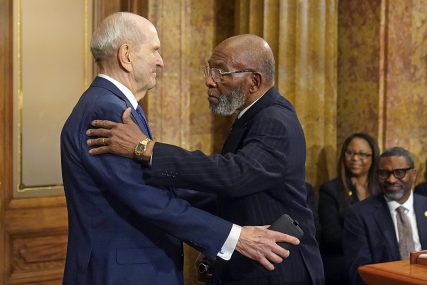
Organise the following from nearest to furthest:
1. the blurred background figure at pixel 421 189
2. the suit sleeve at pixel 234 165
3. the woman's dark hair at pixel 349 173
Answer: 1. the suit sleeve at pixel 234 165
2. the woman's dark hair at pixel 349 173
3. the blurred background figure at pixel 421 189

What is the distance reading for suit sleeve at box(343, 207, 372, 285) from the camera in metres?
3.80

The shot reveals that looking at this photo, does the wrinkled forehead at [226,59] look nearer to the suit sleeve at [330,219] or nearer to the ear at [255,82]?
the ear at [255,82]

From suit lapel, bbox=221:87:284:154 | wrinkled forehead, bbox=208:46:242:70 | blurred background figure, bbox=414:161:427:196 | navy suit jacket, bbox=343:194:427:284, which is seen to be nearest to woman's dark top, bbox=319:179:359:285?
Answer: blurred background figure, bbox=414:161:427:196

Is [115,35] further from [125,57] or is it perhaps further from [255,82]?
[255,82]

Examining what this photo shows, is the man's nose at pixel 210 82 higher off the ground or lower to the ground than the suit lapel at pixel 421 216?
higher

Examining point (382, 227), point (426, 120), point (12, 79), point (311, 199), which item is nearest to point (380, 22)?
point (426, 120)

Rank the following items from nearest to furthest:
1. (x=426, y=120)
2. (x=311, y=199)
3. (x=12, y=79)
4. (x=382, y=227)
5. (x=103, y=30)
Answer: (x=103, y=30) < (x=382, y=227) < (x=12, y=79) < (x=311, y=199) < (x=426, y=120)

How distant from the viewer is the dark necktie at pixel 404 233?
3.88 meters

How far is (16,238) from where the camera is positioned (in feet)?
13.8

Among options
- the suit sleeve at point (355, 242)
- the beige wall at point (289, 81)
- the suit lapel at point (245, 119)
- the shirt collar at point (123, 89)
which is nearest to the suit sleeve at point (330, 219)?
the beige wall at point (289, 81)

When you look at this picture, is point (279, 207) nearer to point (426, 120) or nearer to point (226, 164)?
point (226, 164)

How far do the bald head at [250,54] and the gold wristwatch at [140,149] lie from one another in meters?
0.57

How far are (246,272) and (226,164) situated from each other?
0.43 metres

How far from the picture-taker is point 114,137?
222 cm
